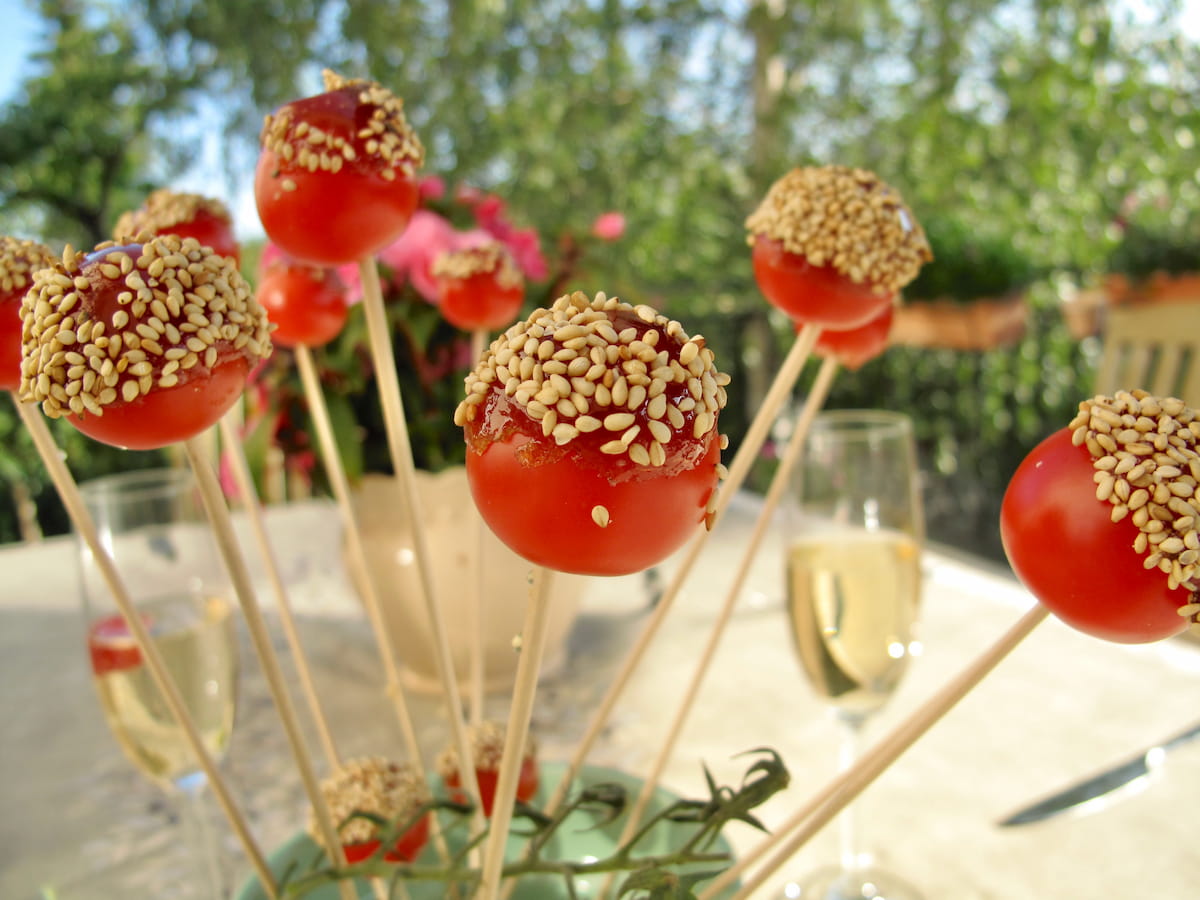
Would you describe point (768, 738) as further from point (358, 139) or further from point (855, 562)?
point (358, 139)

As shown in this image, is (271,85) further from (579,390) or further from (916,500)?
(579,390)

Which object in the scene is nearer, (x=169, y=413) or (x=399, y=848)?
(x=169, y=413)

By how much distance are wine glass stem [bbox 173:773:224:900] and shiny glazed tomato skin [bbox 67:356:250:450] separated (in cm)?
34

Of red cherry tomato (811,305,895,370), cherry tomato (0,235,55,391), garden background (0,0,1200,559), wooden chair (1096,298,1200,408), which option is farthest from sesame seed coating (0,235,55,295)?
garden background (0,0,1200,559)

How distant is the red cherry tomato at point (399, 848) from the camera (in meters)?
0.33

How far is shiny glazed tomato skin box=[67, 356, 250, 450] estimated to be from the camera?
23 cm

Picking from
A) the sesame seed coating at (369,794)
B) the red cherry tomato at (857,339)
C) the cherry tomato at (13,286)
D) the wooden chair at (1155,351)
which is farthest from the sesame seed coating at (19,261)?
the wooden chair at (1155,351)

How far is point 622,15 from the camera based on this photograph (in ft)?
7.25

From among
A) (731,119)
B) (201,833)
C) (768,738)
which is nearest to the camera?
(201,833)

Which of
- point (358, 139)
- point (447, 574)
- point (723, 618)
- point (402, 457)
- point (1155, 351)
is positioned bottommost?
point (1155, 351)

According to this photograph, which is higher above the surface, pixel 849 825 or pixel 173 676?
pixel 173 676

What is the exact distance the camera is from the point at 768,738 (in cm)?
65

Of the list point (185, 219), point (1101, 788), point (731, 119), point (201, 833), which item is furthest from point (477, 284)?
point (731, 119)

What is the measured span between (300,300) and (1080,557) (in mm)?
310
